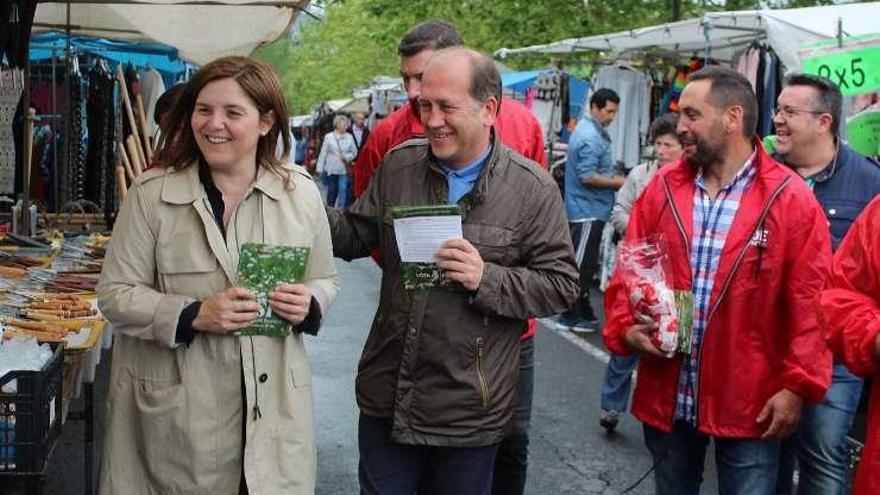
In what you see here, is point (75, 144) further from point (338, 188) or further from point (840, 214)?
point (338, 188)

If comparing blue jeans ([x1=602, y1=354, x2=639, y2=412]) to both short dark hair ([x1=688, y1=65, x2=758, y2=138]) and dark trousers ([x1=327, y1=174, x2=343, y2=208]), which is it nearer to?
Answer: short dark hair ([x1=688, y1=65, x2=758, y2=138])

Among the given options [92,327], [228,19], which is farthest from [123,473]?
[228,19]

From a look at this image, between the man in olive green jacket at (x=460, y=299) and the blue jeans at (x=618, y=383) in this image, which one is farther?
the blue jeans at (x=618, y=383)

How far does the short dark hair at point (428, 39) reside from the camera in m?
5.11

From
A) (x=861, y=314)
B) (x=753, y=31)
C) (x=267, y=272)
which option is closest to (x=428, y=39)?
(x=267, y=272)

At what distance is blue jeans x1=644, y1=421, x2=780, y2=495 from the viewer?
4.40 m

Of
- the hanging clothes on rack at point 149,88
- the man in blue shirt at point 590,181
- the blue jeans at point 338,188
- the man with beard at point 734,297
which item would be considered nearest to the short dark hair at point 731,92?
the man with beard at point 734,297

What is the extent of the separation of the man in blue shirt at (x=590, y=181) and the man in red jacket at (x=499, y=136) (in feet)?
22.8

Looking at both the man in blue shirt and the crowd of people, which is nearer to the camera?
the crowd of people

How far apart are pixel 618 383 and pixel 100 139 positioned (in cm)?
617

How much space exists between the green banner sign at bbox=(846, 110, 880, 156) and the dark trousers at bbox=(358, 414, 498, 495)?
3.37m

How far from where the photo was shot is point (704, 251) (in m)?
4.39

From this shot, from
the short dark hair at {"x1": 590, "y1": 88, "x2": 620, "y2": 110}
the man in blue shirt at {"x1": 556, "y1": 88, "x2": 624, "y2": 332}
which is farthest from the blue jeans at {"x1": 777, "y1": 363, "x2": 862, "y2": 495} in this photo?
Answer: the short dark hair at {"x1": 590, "y1": 88, "x2": 620, "y2": 110}

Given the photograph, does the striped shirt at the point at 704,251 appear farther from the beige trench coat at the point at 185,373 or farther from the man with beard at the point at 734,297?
the beige trench coat at the point at 185,373
